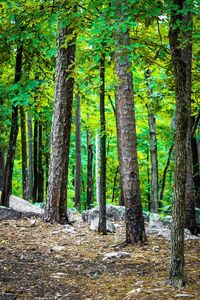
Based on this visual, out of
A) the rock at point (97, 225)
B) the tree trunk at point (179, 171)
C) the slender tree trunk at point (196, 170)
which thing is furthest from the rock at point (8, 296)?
the slender tree trunk at point (196, 170)

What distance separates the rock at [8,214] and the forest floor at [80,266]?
0.66 meters

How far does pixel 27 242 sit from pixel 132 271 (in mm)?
2892

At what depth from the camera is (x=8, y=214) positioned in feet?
33.3

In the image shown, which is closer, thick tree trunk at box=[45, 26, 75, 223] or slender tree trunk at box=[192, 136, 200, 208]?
thick tree trunk at box=[45, 26, 75, 223]

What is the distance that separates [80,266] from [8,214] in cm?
462

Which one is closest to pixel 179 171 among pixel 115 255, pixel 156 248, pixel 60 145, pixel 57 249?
pixel 115 255

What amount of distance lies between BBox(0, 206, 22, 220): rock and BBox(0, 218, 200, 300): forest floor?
26.1 inches

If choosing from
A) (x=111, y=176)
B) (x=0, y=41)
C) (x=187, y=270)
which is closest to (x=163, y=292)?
(x=187, y=270)

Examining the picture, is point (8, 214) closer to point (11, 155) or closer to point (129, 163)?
point (11, 155)

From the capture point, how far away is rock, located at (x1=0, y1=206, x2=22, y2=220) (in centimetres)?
1007

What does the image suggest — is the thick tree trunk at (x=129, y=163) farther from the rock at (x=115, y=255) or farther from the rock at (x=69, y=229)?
the rock at (x=69, y=229)

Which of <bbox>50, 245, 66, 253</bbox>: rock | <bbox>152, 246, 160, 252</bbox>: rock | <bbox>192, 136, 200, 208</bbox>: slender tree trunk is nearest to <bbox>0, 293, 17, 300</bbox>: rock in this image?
<bbox>50, 245, 66, 253</bbox>: rock

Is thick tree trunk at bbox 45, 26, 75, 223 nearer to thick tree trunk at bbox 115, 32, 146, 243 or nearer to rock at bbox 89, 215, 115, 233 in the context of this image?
rock at bbox 89, 215, 115, 233

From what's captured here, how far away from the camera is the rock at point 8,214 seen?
33.0 ft
